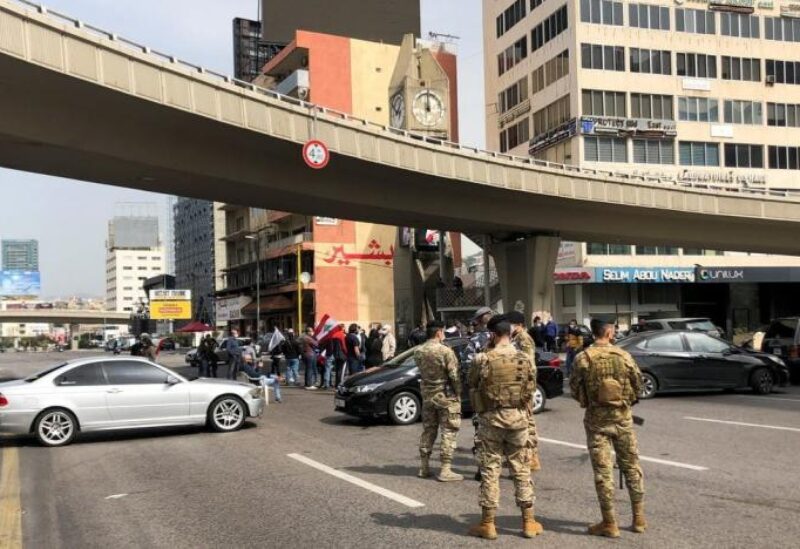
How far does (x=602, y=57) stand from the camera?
50.3 meters

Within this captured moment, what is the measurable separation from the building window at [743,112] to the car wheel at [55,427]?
173ft

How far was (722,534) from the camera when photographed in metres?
5.73

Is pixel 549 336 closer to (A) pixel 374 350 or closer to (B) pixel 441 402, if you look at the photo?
(A) pixel 374 350

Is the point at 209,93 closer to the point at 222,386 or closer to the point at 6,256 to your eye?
the point at 222,386

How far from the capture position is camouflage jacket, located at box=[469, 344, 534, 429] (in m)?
5.73

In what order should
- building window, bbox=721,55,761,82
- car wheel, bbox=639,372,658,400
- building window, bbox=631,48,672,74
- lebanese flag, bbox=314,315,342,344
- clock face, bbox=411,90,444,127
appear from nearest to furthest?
1. car wheel, bbox=639,372,658,400
2. lebanese flag, bbox=314,315,342,344
3. building window, bbox=631,48,672,74
4. clock face, bbox=411,90,444,127
5. building window, bbox=721,55,761,82

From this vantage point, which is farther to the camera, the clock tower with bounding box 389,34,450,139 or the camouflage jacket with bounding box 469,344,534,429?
the clock tower with bounding box 389,34,450,139

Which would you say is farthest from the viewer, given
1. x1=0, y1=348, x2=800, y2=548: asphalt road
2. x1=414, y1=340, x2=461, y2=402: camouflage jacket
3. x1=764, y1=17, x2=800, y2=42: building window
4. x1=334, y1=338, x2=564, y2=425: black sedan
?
x1=764, y1=17, x2=800, y2=42: building window

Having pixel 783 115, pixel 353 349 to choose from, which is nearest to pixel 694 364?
pixel 353 349

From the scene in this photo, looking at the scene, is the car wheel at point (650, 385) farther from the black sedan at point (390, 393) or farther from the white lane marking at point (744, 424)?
the black sedan at point (390, 393)

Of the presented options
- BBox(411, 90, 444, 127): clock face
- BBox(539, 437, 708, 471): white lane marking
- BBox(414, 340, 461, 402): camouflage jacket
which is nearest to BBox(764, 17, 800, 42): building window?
BBox(411, 90, 444, 127): clock face

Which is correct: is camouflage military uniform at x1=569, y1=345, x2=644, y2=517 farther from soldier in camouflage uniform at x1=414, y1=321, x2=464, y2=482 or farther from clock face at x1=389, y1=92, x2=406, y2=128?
clock face at x1=389, y1=92, x2=406, y2=128

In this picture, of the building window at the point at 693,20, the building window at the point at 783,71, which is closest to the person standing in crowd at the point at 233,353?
the building window at the point at 693,20

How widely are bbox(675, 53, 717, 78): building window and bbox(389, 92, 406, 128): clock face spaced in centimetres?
1978
